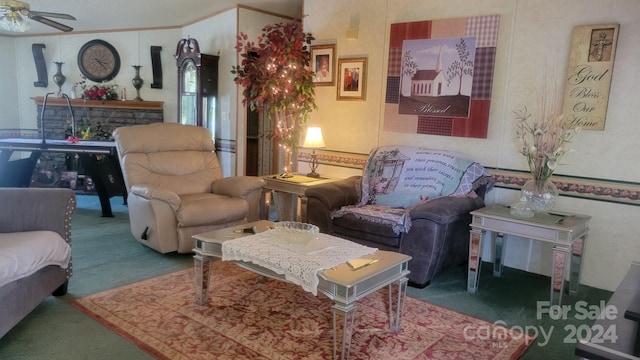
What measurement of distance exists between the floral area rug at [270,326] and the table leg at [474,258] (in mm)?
403

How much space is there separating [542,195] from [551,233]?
31 cm

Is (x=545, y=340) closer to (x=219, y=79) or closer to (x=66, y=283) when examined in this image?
(x=66, y=283)

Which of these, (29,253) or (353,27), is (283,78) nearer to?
(353,27)

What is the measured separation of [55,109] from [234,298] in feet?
17.5

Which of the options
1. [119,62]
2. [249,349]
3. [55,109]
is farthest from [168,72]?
[249,349]

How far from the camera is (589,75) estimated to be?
10.1 ft

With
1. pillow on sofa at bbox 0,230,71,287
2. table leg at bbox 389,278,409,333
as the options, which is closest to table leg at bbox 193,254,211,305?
pillow on sofa at bbox 0,230,71,287

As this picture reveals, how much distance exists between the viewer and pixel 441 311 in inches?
107

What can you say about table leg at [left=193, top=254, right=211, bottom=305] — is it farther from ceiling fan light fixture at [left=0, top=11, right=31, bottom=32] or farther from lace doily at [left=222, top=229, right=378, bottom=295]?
ceiling fan light fixture at [left=0, top=11, right=31, bottom=32]

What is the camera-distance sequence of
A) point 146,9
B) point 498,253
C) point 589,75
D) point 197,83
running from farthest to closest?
1. point 197,83
2. point 146,9
3. point 498,253
4. point 589,75

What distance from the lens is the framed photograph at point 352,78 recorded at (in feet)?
13.9

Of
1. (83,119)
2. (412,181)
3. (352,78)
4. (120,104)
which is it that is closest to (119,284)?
(412,181)

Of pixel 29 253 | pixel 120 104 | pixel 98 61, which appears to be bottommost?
pixel 29 253

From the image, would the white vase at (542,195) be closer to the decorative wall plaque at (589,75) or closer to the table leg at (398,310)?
the decorative wall plaque at (589,75)
